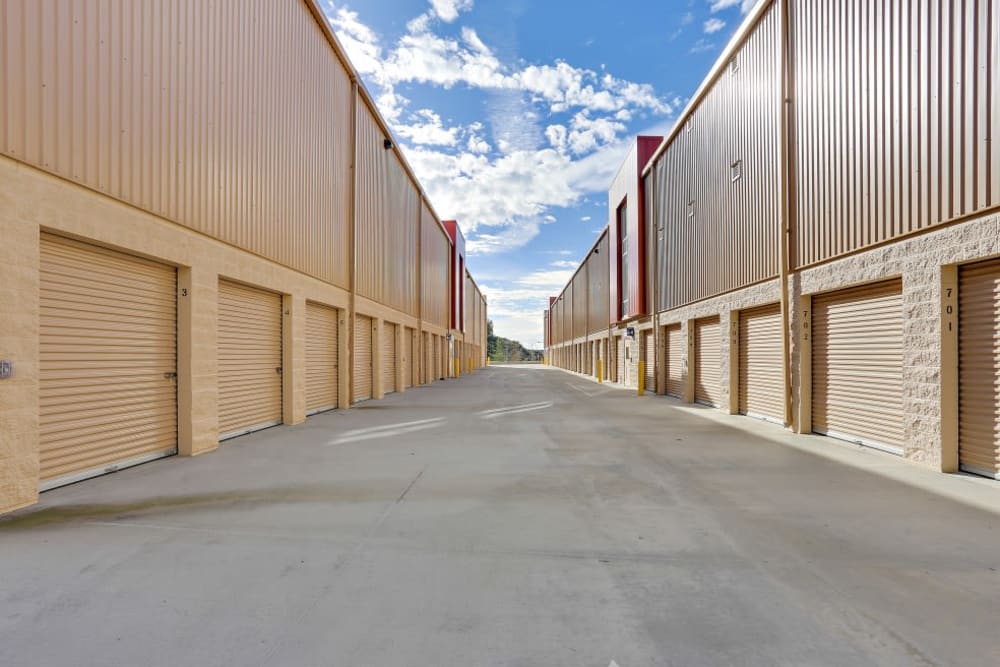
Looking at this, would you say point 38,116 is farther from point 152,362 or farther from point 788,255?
point 788,255

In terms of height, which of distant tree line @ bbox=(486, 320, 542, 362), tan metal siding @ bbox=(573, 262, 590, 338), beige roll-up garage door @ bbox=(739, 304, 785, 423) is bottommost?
distant tree line @ bbox=(486, 320, 542, 362)

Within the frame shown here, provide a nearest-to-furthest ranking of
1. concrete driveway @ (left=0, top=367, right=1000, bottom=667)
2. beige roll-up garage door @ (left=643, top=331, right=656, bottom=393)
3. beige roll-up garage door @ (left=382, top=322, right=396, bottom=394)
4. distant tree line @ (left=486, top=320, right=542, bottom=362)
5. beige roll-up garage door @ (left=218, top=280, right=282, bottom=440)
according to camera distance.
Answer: concrete driveway @ (left=0, top=367, right=1000, bottom=667) < beige roll-up garage door @ (left=218, top=280, right=282, bottom=440) < beige roll-up garage door @ (left=382, top=322, right=396, bottom=394) < beige roll-up garage door @ (left=643, top=331, right=656, bottom=393) < distant tree line @ (left=486, top=320, right=542, bottom=362)

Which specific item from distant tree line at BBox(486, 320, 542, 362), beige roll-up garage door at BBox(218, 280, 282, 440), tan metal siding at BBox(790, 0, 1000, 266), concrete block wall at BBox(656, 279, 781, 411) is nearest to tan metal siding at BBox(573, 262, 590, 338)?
concrete block wall at BBox(656, 279, 781, 411)

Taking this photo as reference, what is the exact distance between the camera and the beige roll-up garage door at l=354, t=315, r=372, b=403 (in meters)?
15.8

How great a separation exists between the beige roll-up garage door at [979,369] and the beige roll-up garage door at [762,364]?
3.87 metres

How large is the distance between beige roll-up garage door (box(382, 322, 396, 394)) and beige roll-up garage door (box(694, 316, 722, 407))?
37.3 feet

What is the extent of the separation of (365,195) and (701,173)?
37.0 ft

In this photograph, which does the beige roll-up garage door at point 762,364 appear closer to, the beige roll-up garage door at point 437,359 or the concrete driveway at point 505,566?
the concrete driveway at point 505,566

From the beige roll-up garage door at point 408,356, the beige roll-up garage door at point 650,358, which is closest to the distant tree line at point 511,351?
the beige roll-up garage door at point 408,356

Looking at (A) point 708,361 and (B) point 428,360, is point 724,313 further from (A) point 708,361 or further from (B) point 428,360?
(B) point 428,360

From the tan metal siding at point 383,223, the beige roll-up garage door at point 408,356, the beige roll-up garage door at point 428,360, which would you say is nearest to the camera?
the tan metal siding at point 383,223

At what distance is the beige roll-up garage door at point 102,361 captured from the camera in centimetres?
571

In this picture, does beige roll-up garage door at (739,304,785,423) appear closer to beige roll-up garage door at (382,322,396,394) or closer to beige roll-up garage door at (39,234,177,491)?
beige roll-up garage door at (39,234,177,491)

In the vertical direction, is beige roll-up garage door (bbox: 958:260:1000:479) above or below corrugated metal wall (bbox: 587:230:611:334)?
below
